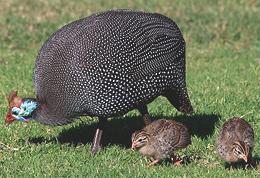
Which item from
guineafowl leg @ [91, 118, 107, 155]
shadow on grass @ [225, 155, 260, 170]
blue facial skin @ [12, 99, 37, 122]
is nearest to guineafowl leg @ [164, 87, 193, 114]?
guineafowl leg @ [91, 118, 107, 155]

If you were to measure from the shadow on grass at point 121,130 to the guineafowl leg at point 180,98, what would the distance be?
10.0 inches

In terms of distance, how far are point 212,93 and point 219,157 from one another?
2370 millimetres

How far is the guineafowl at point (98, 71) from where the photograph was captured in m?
6.95

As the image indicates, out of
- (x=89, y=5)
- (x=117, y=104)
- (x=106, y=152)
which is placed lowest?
(x=89, y=5)

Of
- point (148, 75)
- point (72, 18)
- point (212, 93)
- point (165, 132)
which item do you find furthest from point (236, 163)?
point (72, 18)

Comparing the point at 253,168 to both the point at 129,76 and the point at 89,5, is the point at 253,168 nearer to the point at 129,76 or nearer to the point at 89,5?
the point at 129,76

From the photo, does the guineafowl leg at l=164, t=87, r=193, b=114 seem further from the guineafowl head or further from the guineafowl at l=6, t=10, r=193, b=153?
the guineafowl head

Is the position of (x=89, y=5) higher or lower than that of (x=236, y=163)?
lower

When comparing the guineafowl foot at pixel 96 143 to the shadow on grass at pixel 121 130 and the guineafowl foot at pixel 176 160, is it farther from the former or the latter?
the guineafowl foot at pixel 176 160

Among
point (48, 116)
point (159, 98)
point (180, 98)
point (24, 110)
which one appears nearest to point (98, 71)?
point (48, 116)

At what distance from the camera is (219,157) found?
682 centimetres

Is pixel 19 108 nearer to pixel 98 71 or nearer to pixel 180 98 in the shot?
pixel 98 71

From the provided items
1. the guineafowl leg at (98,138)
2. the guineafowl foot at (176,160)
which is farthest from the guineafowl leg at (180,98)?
the guineafowl foot at (176,160)

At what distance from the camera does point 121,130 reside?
8.14m
